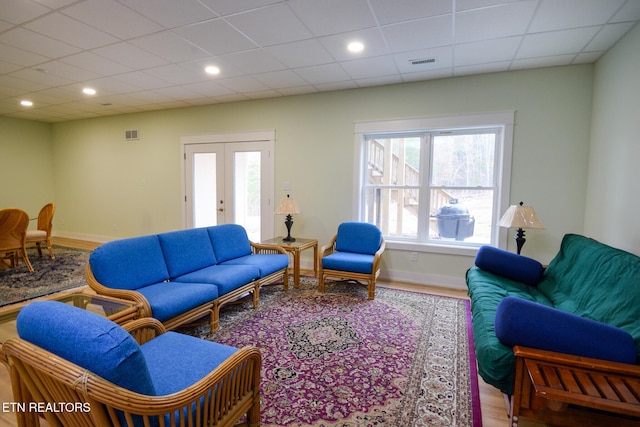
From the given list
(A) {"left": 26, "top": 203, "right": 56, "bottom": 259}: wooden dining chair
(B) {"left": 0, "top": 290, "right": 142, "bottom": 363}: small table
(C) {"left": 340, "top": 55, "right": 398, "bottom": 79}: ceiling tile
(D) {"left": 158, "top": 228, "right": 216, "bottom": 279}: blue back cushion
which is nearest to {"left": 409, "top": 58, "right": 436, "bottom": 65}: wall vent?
(C) {"left": 340, "top": 55, "right": 398, "bottom": 79}: ceiling tile

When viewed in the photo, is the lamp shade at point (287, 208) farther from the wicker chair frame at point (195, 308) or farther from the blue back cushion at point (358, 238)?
the wicker chair frame at point (195, 308)

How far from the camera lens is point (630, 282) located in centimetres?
170

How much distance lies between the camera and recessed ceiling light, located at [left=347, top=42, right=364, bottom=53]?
10.00 ft

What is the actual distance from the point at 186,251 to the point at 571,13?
13.0 ft

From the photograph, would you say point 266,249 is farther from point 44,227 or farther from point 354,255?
point 44,227

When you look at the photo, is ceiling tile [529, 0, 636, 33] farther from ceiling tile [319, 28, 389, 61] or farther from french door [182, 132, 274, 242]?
french door [182, 132, 274, 242]

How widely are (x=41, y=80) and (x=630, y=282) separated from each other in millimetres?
6574

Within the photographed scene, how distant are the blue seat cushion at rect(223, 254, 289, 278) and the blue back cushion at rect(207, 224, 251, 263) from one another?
75 mm

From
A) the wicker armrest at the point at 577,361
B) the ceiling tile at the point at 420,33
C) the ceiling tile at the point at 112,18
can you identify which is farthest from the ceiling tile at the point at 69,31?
the wicker armrest at the point at 577,361

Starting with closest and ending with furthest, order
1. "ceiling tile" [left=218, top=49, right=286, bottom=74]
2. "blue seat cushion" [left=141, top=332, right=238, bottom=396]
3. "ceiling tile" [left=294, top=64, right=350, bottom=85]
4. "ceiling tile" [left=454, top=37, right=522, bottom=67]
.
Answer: "blue seat cushion" [left=141, top=332, right=238, bottom=396]
"ceiling tile" [left=454, top=37, right=522, bottom=67]
"ceiling tile" [left=218, top=49, right=286, bottom=74]
"ceiling tile" [left=294, top=64, right=350, bottom=85]

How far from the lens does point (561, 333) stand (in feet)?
4.76

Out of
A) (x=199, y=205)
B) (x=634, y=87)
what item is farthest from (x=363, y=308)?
(x=199, y=205)

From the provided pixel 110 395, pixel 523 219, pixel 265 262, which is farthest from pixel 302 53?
pixel 110 395

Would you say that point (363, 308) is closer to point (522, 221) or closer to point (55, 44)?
point (522, 221)
